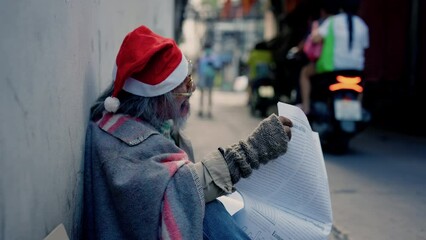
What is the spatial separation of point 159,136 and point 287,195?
0.53 meters

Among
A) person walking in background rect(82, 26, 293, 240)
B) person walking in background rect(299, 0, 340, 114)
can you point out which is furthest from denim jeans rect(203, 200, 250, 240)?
person walking in background rect(299, 0, 340, 114)

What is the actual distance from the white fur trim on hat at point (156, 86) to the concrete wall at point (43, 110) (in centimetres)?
18

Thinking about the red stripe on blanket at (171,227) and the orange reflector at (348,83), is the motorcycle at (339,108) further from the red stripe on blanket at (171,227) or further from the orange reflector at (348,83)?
the red stripe on blanket at (171,227)

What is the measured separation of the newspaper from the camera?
6.19ft

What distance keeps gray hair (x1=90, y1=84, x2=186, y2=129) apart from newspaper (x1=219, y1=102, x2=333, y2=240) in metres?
0.36

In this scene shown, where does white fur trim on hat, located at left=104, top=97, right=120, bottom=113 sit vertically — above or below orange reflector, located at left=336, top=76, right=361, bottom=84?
above

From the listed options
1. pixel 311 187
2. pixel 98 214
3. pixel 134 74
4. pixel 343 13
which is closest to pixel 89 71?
pixel 134 74

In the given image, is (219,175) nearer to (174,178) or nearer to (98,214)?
(174,178)

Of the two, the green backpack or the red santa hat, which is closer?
the red santa hat

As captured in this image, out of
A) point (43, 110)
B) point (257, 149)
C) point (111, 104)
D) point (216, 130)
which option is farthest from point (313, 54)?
point (43, 110)

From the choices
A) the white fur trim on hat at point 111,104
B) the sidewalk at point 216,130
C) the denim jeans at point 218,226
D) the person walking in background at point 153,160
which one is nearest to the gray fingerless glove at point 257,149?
the person walking in background at point 153,160

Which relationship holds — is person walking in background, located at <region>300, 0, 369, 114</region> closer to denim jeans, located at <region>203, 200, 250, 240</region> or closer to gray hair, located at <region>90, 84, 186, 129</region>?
gray hair, located at <region>90, 84, 186, 129</region>

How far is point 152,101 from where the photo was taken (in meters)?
1.89

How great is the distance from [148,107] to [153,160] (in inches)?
10.8
